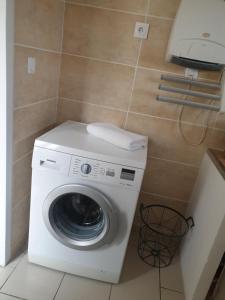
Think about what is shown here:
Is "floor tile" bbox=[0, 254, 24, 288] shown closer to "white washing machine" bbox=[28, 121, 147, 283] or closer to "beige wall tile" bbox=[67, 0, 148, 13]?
"white washing machine" bbox=[28, 121, 147, 283]

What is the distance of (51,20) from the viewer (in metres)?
1.47

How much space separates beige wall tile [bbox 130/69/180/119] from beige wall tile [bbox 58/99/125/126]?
0.13 meters

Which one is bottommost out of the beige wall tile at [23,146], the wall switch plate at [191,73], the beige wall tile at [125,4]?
the beige wall tile at [23,146]

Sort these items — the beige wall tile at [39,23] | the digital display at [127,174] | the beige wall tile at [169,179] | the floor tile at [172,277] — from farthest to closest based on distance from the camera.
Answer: the beige wall tile at [169,179], the floor tile at [172,277], the digital display at [127,174], the beige wall tile at [39,23]

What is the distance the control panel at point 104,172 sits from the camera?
4.22 ft

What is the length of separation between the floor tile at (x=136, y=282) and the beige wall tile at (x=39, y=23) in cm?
151

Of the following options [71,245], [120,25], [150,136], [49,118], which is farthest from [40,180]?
[120,25]

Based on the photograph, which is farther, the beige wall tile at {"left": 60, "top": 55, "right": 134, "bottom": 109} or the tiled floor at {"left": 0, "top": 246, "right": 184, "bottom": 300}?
the beige wall tile at {"left": 60, "top": 55, "right": 134, "bottom": 109}

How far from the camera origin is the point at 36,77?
1.44m

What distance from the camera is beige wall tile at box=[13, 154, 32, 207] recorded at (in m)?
1.43

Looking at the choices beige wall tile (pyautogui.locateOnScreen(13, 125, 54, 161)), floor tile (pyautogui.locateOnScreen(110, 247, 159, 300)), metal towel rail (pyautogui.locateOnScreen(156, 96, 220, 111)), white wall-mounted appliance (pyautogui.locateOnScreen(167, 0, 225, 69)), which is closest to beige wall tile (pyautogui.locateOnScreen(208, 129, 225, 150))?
metal towel rail (pyautogui.locateOnScreen(156, 96, 220, 111))

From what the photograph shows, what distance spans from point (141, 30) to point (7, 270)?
Result: 1714 millimetres

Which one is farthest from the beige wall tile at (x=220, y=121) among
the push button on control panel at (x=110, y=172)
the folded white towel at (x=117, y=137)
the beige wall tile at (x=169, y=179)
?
the push button on control panel at (x=110, y=172)

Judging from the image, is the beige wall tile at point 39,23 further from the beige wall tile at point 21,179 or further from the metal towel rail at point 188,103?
the metal towel rail at point 188,103
